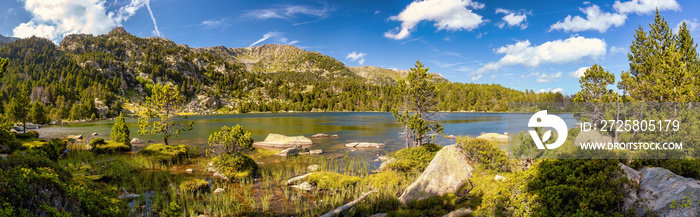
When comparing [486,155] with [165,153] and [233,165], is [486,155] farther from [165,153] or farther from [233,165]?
[165,153]

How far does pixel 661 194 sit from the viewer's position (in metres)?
7.11

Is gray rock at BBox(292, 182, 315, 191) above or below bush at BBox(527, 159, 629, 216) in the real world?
below

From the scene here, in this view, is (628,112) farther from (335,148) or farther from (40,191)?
(335,148)

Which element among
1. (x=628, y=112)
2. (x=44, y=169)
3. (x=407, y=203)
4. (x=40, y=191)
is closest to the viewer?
(x=40, y=191)

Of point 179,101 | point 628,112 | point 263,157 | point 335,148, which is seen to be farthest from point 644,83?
point 179,101

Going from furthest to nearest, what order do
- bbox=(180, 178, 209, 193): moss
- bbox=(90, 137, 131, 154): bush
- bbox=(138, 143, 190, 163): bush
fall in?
bbox=(90, 137, 131, 154): bush
bbox=(138, 143, 190, 163): bush
bbox=(180, 178, 209, 193): moss

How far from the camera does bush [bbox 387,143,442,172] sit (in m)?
21.8

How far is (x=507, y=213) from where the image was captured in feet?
30.3

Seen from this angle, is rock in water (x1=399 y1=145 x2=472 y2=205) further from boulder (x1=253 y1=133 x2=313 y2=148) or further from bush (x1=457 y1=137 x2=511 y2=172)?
boulder (x1=253 y1=133 x2=313 y2=148)

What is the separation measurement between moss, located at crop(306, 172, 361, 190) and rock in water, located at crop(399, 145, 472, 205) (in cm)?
514

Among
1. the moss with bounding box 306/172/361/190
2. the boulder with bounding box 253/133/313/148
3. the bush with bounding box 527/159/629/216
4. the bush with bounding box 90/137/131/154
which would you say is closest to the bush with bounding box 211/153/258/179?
the moss with bounding box 306/172/361/190

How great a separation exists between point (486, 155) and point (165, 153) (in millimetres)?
31449

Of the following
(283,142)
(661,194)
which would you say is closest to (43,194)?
(661,194)

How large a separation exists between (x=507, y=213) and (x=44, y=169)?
14.5m
